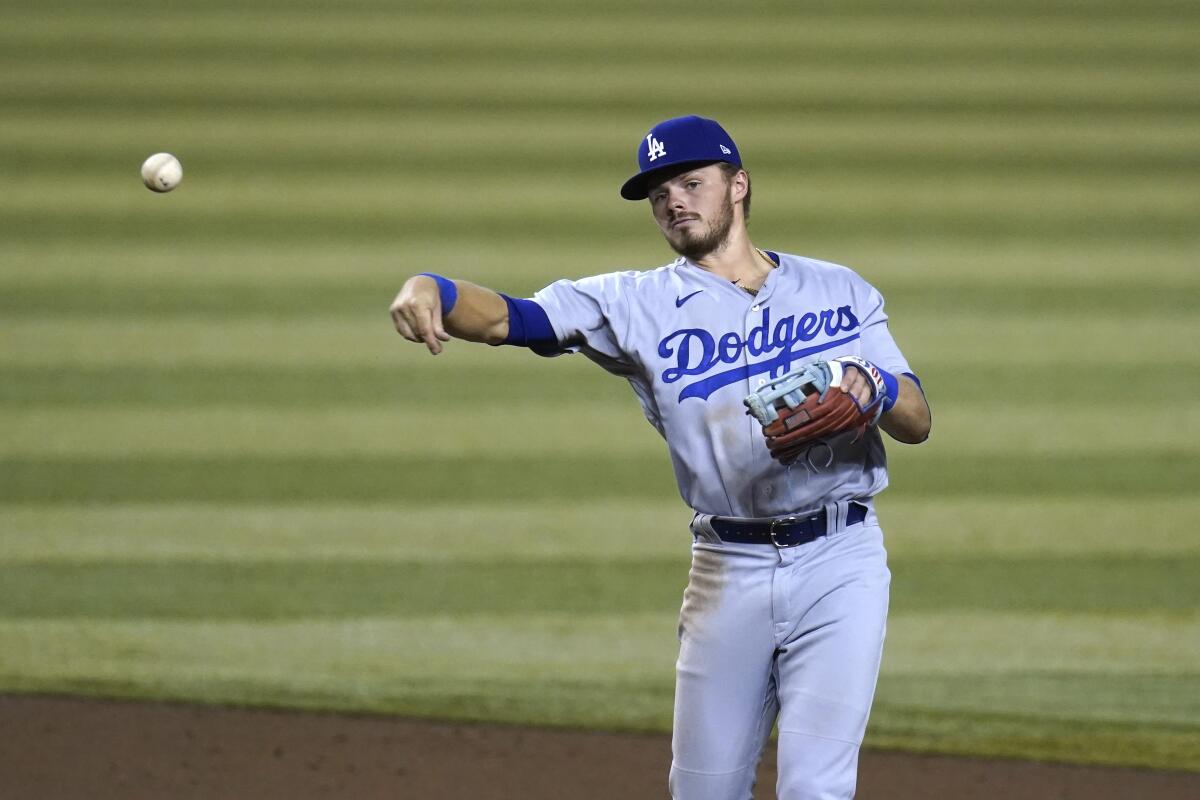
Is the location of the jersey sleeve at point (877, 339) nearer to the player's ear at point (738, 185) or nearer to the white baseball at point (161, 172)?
the player's ear at point (738, 185)

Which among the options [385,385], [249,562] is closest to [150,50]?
[385,385]

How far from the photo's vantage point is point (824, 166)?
6.40m

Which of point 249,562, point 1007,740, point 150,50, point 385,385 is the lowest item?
point 1007,740

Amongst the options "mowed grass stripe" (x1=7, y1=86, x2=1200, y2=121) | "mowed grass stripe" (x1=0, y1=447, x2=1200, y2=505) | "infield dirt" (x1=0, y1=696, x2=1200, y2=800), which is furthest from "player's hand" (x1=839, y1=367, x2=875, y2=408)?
"mowed grass stripe" (x1=7, y1=86, x2=1200, y2=121)

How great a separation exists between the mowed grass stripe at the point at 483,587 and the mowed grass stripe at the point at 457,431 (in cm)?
55

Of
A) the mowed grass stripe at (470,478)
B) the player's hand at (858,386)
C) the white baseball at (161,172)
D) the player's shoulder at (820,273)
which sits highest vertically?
the white baseball at (161,172)

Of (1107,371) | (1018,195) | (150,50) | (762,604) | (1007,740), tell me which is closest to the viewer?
(762,604)

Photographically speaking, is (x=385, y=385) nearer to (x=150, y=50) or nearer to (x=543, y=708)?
(x=543, y=708)

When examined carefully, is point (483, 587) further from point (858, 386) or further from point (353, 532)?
point (858, 386)

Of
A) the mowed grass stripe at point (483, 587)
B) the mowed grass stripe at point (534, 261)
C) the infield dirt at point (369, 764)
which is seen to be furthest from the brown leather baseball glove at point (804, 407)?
the mowed grass stripe at point (534, 261)

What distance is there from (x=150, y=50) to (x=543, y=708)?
4.02 m

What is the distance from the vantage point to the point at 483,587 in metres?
5.11

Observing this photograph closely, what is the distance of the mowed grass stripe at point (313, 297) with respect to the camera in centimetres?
594

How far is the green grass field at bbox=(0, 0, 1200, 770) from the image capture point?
480 centimetres
